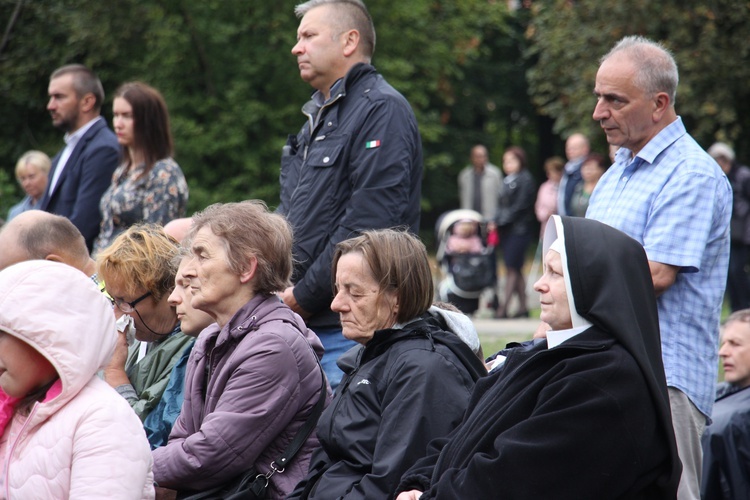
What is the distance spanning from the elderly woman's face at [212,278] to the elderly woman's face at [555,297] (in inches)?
53.9

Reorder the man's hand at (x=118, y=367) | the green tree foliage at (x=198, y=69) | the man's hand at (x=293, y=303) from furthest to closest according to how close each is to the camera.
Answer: the green tree foliage at (x=198, y=69)
the man's hand at (x=293, y=303)
the man's hand at (x=118, y=367)

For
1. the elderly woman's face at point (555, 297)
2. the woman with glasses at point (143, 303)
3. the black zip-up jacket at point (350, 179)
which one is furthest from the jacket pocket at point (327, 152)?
the elderly woman's face at point (555, 297)

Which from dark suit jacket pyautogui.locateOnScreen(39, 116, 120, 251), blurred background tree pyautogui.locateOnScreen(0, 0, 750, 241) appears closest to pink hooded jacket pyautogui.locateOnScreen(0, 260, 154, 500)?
dark suit jacket pyautogui.locateOnScreen(39, 116, 120, 251)

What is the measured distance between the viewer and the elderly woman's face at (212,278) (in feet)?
13.9

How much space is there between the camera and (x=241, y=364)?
399 cm

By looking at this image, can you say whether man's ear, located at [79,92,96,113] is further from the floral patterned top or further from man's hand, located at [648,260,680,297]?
man's hand, located at [648,260,680,297]

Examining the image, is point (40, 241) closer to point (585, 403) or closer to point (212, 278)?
point (212, 278)

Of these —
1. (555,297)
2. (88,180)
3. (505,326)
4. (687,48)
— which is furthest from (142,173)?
(687,48)

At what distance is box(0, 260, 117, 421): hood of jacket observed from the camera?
2979 millimetres

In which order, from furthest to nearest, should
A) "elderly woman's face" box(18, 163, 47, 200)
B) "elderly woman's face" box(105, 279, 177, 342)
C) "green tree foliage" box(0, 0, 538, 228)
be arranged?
"green tree foliage" box(0, 0, 538, 228) → "elderly woman's face" box(18, 163, 47, 200) → "elderly woman's face" box(105, 279, 177, 342)

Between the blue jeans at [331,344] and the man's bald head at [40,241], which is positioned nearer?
the man's bald head at [40,241]

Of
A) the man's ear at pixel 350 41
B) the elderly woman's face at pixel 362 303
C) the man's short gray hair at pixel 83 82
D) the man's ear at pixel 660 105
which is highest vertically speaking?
the man's ear at pixel 350 41

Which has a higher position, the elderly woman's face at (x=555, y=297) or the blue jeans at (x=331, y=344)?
the elderly woman's face at (x=555, y=297)

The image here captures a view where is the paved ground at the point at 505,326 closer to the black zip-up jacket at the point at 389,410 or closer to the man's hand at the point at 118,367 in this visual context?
the man's hand at the point at 118,367
